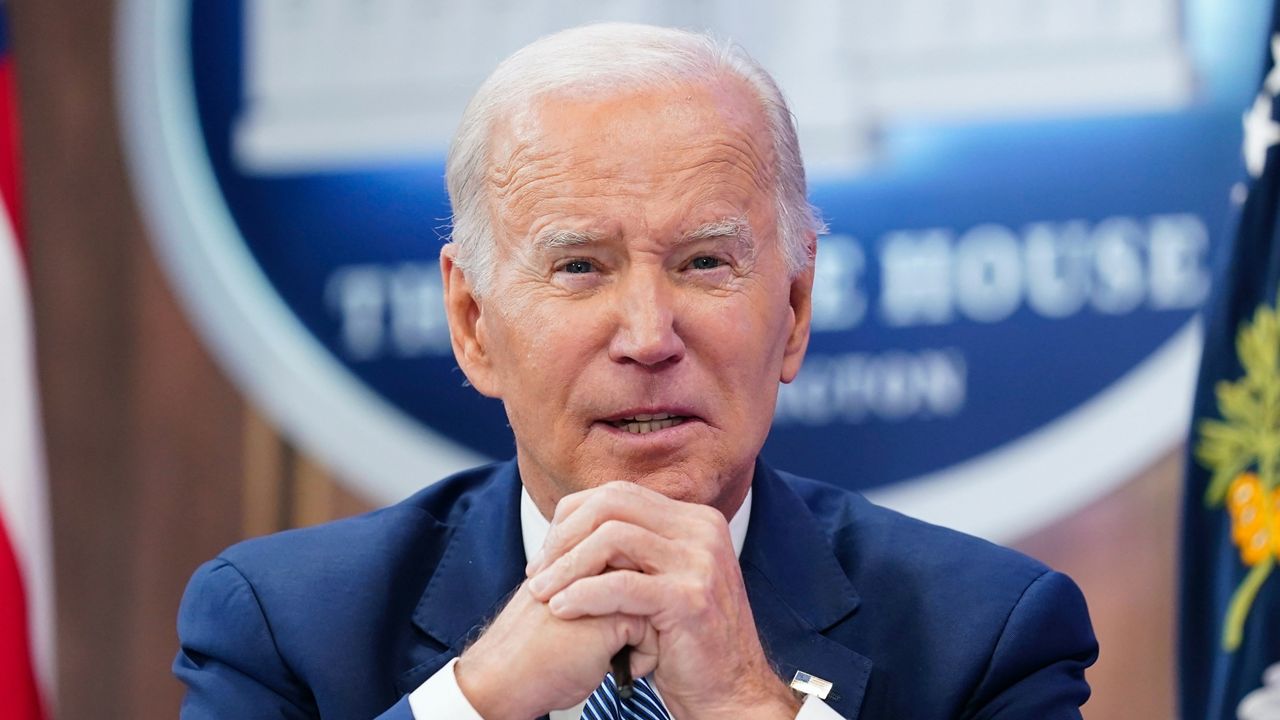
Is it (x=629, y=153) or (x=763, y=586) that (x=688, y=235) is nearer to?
A: (x=629, y=153)

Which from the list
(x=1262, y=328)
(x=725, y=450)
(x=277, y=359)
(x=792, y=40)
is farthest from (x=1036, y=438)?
(x=277, y=359)

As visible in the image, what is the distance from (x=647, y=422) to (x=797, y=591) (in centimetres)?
42

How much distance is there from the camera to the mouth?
6.52ft

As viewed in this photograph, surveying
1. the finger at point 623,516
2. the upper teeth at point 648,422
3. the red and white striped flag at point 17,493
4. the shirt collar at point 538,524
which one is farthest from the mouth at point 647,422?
the red and white striped flag at point 17,493

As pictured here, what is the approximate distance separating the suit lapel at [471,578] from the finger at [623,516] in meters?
0.31

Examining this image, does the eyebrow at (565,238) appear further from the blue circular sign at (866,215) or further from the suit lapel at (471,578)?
the blue circular sign at (866,215)

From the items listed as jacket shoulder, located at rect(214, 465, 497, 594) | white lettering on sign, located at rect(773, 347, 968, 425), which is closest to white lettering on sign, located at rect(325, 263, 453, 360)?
white lettering on sign, located at rect(773, 347, 968, 425)

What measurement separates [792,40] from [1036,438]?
1225 millimetres

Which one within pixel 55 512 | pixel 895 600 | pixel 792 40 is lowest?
pixel 55 512

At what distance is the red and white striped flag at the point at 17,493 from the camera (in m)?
3.43

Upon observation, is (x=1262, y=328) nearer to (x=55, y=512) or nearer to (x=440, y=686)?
(x=440, y=686)

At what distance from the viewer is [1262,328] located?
2779 mm

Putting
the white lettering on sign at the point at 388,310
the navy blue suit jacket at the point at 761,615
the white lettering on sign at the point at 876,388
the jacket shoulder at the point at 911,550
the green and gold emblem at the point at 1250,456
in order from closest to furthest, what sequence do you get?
the navy blue suit jacket at the point at 761,615 → the jacket shoulder at the point at 911,550 → the green and gold emblem at the point at 1250,456 → the white lettering on sign at the point at 876,388 → the white lettering on sign at the point at 388,310

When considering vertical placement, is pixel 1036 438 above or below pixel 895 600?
below
